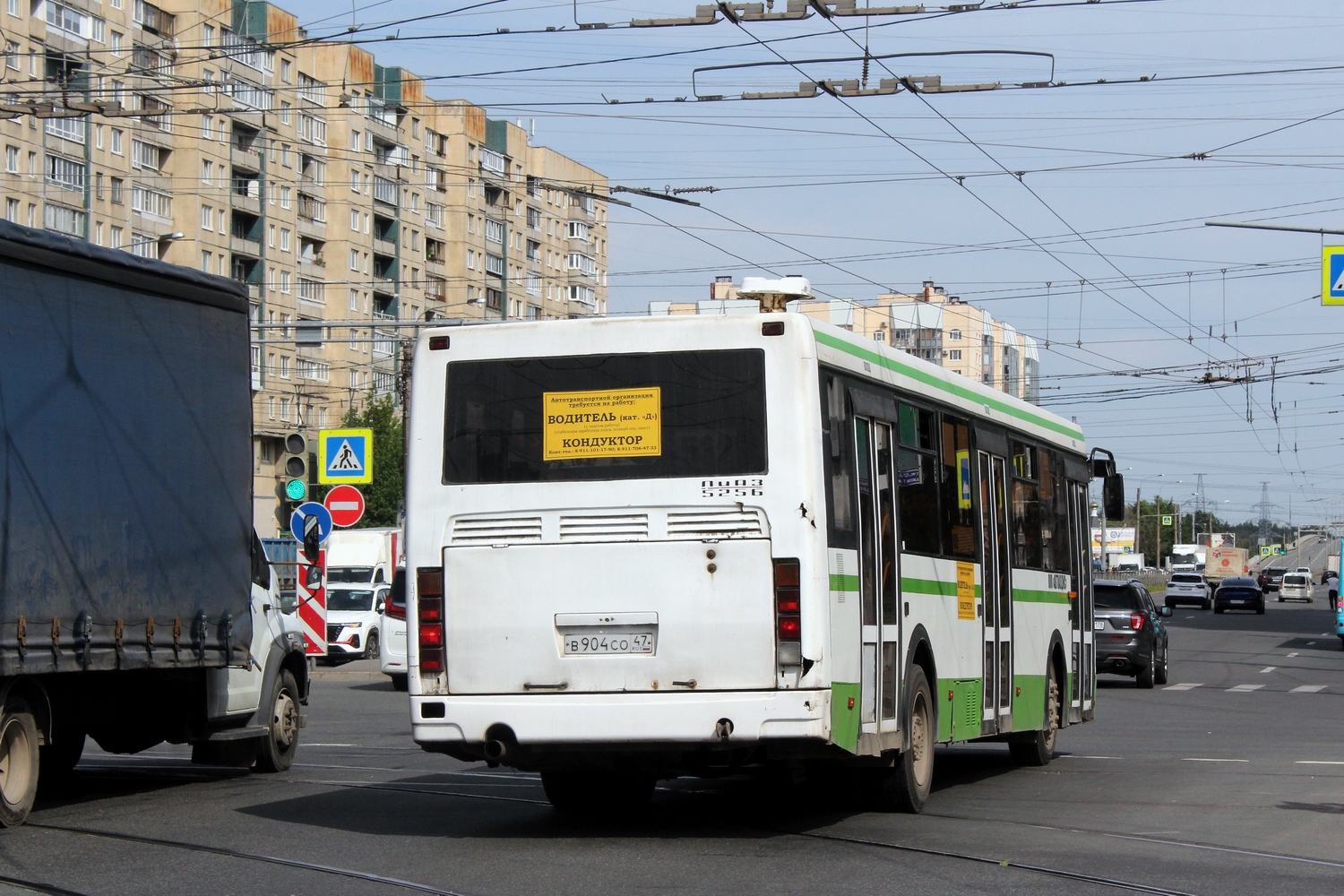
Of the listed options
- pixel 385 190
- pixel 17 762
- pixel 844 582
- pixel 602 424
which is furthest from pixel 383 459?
pixel 844 582

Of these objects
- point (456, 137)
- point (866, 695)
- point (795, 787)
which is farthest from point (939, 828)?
point (456, 137)

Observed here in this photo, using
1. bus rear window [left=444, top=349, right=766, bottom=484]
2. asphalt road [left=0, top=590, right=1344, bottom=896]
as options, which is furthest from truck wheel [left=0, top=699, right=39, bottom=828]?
bus rear window [left=444, top=349, right=766, bottom=484]

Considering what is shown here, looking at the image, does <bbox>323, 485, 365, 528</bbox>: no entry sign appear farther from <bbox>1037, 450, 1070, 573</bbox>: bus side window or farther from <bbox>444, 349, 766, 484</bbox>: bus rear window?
<bbox>444, 349, 766, 484</bbox>: bus rear window

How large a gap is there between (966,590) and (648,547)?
3.71 meters

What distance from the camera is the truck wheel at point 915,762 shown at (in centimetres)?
1149

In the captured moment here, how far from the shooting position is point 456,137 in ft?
342

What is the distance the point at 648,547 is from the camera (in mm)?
9984

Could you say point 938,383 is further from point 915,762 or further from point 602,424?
point 602,424

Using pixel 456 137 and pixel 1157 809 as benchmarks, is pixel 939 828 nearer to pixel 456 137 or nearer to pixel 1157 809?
pixel 1157 809

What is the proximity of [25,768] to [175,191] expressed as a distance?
70317 mm

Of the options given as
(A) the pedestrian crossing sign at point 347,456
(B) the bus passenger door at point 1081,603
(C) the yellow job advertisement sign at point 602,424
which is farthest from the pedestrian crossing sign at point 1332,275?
(C) the yellow job advertisement sign at point 602,424

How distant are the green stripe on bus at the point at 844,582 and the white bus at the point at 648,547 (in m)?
0.02

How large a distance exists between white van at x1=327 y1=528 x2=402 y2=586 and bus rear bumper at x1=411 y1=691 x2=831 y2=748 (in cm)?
3400

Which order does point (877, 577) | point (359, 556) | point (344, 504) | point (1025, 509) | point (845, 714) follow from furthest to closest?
1. point (359, 556)
2. point (344, 504)
3. point (1025, 509)
4. point (877, 577)
5. point (845, 714)
